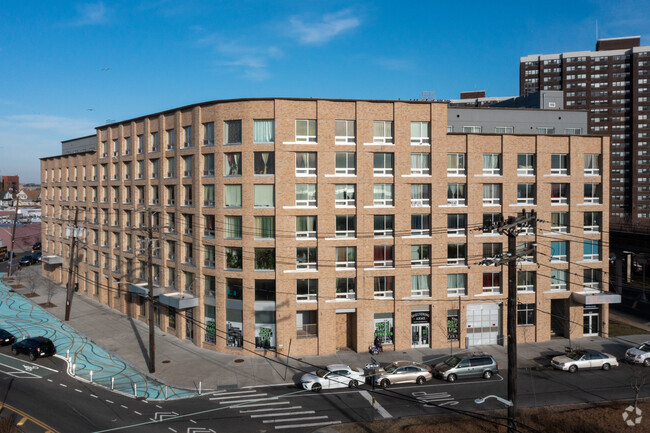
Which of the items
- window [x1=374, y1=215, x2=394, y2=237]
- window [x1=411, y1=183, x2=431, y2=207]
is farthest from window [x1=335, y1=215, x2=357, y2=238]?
window [x1=411, y1=183, x2=431, y2=207]

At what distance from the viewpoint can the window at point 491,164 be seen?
39875 millimetres

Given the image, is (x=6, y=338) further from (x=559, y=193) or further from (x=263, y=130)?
(x=559, y=193)

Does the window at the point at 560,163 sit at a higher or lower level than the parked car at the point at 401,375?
higher

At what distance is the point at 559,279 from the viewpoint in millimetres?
41000

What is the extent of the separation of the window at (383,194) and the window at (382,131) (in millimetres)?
3722

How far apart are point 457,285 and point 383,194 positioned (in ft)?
33.9

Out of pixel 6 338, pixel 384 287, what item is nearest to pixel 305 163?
pixel 384 287

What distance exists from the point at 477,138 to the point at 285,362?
81.7 feet

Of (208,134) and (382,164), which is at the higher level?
(208,134)

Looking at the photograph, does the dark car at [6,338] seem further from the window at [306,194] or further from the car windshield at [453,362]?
the car windshield at [453,362]

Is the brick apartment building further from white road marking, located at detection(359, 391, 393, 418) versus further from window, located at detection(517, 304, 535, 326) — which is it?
white road marking, located at detection(359, 391, 393, 418)

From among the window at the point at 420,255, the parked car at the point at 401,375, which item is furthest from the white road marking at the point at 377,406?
the window at the point at 420,255

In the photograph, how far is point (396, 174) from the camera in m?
38.0

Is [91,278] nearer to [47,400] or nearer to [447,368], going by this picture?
[47,400]
